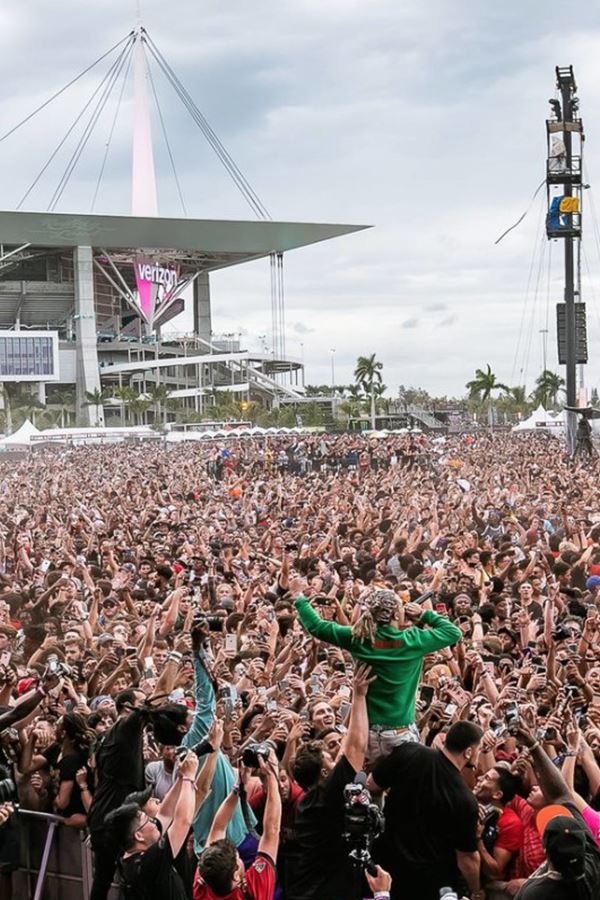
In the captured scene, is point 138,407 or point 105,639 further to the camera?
point 138,407

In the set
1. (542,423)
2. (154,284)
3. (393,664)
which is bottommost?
(393,664)

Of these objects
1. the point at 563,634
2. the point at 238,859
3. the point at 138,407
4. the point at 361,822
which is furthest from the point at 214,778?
the point at 138,407

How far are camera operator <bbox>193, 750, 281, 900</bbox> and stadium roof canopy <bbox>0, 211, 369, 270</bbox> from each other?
94.1 meters

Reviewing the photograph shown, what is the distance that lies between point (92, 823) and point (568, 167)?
93.6ft

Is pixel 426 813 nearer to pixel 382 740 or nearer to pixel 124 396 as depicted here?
pixel 382 740

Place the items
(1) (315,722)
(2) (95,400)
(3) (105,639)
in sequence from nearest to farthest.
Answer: (1) (315,722)
(3) (105,639)
(2) (95,400)

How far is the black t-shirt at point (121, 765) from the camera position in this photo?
490cm

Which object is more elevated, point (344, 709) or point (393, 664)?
point (393, 664)

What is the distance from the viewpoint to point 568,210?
1223 inches

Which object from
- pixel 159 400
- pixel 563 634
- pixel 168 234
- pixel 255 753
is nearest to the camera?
pixel 255 753

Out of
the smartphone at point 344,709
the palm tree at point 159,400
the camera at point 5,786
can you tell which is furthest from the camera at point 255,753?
the palm tree at point 159,400

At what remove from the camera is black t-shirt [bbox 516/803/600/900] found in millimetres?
3562

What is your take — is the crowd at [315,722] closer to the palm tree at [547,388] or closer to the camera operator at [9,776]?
the camera operator at [9,776]

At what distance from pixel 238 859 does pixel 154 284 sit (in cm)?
10819
